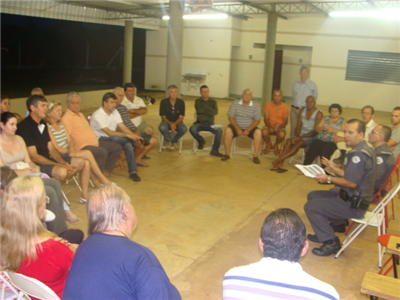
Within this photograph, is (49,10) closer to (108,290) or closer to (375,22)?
(375,22)

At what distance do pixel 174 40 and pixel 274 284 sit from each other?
25.3ft

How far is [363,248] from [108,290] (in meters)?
2.89

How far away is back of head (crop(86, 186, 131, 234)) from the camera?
63.0 inches

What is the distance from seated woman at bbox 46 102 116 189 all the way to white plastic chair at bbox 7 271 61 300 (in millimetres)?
2593

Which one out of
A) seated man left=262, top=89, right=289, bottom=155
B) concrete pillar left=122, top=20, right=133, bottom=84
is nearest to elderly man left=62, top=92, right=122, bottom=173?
seated man left=262, top=89, right=289, bottom=155

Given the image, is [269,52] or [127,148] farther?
[269,52]

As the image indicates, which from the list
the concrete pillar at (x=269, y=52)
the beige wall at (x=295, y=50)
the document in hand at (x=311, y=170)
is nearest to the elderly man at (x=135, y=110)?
the document in hand at (x=311, y=170)

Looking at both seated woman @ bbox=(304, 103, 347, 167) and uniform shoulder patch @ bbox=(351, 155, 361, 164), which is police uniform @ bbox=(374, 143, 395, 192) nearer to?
uniform shoulder patch @ bbox=(351, 155, 361, 164)

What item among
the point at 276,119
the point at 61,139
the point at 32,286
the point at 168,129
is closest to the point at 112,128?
the point at 61,139

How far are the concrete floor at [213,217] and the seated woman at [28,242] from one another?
3.71 ft

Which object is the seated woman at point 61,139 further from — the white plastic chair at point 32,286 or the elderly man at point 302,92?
the elderly man at point 302,92

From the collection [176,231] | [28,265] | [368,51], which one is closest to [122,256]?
[28,265]

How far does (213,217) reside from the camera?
4.15 metres

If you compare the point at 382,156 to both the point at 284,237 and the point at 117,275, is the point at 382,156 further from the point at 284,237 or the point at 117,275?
the point at 117,275
